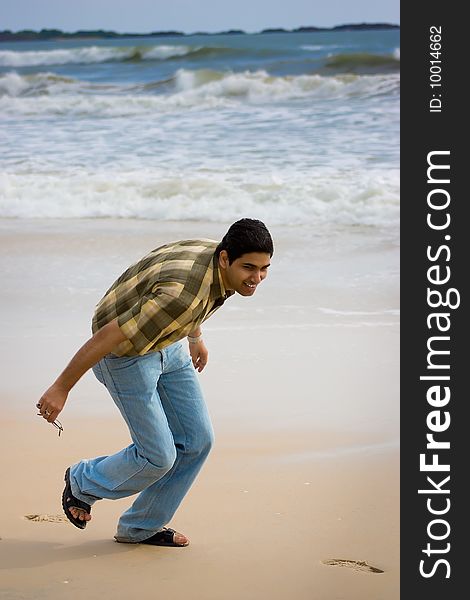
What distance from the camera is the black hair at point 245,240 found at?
9.56ft

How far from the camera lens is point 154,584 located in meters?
3.01

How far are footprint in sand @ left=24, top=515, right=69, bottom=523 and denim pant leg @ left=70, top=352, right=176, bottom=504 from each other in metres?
0.35

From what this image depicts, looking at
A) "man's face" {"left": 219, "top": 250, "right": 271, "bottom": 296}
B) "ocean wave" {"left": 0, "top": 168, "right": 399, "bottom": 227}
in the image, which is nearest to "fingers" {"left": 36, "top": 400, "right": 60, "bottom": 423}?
"man's face" {"left": 219, "top": 250, "right": 271, "bottom": 296}

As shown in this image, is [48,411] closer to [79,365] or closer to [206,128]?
[79,365]

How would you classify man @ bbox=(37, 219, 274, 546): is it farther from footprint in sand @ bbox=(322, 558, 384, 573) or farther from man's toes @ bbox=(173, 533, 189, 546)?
footprint in sand @ bbox=(322, 558, 384, 573)

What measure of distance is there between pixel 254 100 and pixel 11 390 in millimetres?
10957

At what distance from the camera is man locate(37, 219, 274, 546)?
2.93m

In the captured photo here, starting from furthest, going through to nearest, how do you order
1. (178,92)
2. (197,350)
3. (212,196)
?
(178,92), (212,196), (197,350)

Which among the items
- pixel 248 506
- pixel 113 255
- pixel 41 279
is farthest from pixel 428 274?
pixel 113 255

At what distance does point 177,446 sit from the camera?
3273mm

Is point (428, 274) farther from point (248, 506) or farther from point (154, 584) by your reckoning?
point (154, 584)

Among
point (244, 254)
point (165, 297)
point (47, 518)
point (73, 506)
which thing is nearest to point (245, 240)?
point (244, 254)

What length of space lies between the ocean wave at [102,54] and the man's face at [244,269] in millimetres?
14341

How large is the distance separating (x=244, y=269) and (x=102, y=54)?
15.1m
